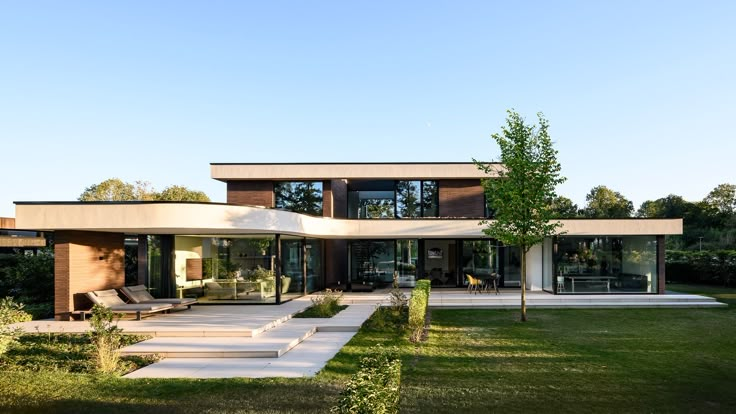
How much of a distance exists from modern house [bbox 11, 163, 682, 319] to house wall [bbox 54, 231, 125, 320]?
0.13 ft

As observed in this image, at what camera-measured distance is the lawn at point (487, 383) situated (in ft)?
21.2

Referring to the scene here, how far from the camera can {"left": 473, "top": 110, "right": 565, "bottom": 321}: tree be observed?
568 inches

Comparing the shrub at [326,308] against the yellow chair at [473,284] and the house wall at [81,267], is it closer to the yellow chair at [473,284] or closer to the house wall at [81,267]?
the yellow chair at [473,284]

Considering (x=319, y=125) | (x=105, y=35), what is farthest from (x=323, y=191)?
(x=105, y=35)

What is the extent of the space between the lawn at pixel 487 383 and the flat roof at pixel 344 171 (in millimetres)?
12431

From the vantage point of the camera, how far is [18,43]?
14984 mm

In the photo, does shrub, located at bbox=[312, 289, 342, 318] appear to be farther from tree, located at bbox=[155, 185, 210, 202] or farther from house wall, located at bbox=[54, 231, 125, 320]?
tree, located at bbox=[155, 185, 210, 202]

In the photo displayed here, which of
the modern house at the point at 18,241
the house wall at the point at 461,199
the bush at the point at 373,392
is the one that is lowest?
the bush at the point at 373,392

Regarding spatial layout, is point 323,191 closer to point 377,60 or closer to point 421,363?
point 377,60

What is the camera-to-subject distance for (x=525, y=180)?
47.5ft

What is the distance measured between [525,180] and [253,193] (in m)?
14.2

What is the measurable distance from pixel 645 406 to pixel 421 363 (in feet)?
12.3

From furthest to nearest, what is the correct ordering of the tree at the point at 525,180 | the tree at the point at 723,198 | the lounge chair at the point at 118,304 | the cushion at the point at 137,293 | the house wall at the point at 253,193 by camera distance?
1. the tree at the point at 723,198
2. the house wall at the point at 253,193
3. the cushion at the point at 137,293
4. the tree at the point at 525,180
5. the lounge chair at the point at 118,304

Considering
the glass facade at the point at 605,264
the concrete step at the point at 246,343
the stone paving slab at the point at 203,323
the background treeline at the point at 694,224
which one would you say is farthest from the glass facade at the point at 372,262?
the concrete step at the point at 246,343
